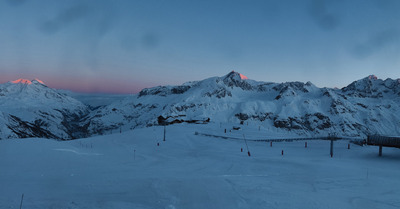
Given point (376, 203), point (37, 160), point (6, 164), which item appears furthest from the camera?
point (37, 160)

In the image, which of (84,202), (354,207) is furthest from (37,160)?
(354,207)

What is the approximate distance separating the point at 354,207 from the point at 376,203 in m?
1.44

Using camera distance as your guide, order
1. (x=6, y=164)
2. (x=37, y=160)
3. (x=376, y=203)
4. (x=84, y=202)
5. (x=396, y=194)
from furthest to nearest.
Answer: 1. (x=37, y=160)
2. (x=6, y=164)
3. (x=396, y=194)
4. (x=376, y=203)
5. (x=84, y=202)

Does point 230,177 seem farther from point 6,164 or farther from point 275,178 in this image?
point 6,164

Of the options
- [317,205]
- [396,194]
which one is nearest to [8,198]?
[317,205]

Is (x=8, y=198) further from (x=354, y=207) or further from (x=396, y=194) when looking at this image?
(x=396, y=194)

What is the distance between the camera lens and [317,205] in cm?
1038

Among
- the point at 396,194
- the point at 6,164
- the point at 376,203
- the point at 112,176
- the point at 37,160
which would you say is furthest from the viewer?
the point at 37,160

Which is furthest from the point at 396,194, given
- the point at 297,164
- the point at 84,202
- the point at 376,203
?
the point at 84,202

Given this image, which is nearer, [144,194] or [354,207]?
[354,207]

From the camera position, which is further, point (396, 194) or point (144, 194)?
point (396, 194)

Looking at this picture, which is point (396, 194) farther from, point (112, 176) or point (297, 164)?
point (112, 176)

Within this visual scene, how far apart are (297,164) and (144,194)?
48.1ft

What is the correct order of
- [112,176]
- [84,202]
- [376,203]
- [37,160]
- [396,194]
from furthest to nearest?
[37,160], [112,176], [396,194], [376,203], [84,202]
